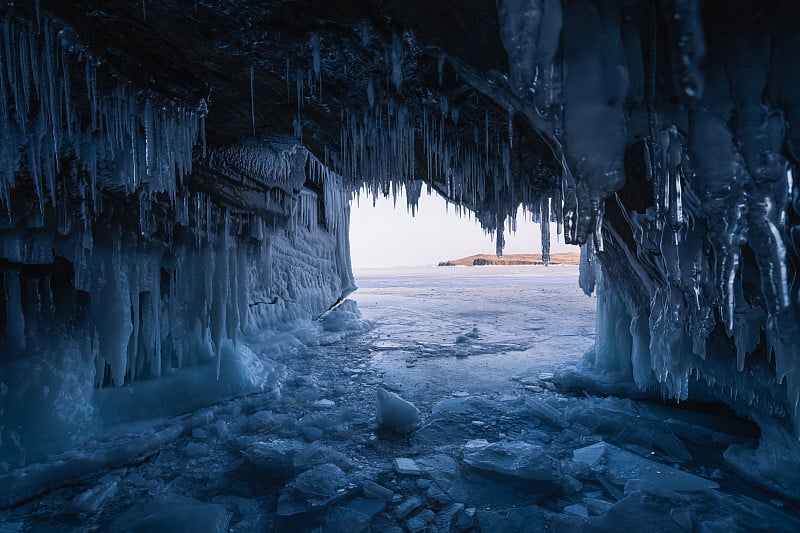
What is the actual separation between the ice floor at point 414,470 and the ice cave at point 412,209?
0.03m

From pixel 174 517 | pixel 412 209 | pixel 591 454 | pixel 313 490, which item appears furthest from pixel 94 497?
pixel 412 209

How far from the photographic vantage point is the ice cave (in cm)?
168

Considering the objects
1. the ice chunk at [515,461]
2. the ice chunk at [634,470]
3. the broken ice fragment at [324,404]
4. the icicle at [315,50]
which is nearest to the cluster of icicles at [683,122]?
the ice chunk at [634,470]

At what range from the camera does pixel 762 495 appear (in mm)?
2514

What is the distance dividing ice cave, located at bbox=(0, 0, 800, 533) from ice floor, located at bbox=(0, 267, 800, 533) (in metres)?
0.03

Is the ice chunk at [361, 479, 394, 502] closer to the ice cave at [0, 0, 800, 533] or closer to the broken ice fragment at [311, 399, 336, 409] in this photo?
the ice cave at [0, 0, 800, 533]

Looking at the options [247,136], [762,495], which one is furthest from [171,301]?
[762,495]

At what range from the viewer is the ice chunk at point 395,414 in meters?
3.65

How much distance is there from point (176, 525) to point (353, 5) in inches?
132

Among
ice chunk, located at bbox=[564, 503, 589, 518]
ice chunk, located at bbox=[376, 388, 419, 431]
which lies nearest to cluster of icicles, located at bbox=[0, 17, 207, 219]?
ice chunk, located at bbox=[376, 388, 419, 431]

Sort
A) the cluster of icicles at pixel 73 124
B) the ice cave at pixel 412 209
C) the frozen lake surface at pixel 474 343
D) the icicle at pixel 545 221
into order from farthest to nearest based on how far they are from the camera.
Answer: the frozen lake surface at pixel 474 343 < the icicle at pixel 545 221 < the cluster of icicles at pixel 73 124 < the ice cave at pixel 412 209

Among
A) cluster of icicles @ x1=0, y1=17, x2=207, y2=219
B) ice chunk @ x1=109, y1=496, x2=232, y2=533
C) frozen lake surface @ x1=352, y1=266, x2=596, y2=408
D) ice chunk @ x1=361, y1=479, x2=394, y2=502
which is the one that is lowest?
frozen lake surface @ x1=352, y1=266, x2=596, y2=408

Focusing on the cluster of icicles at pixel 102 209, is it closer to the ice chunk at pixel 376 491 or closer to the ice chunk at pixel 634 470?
→ the ice chunk at pixel 376 491

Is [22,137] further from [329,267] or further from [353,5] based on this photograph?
[329,267]
